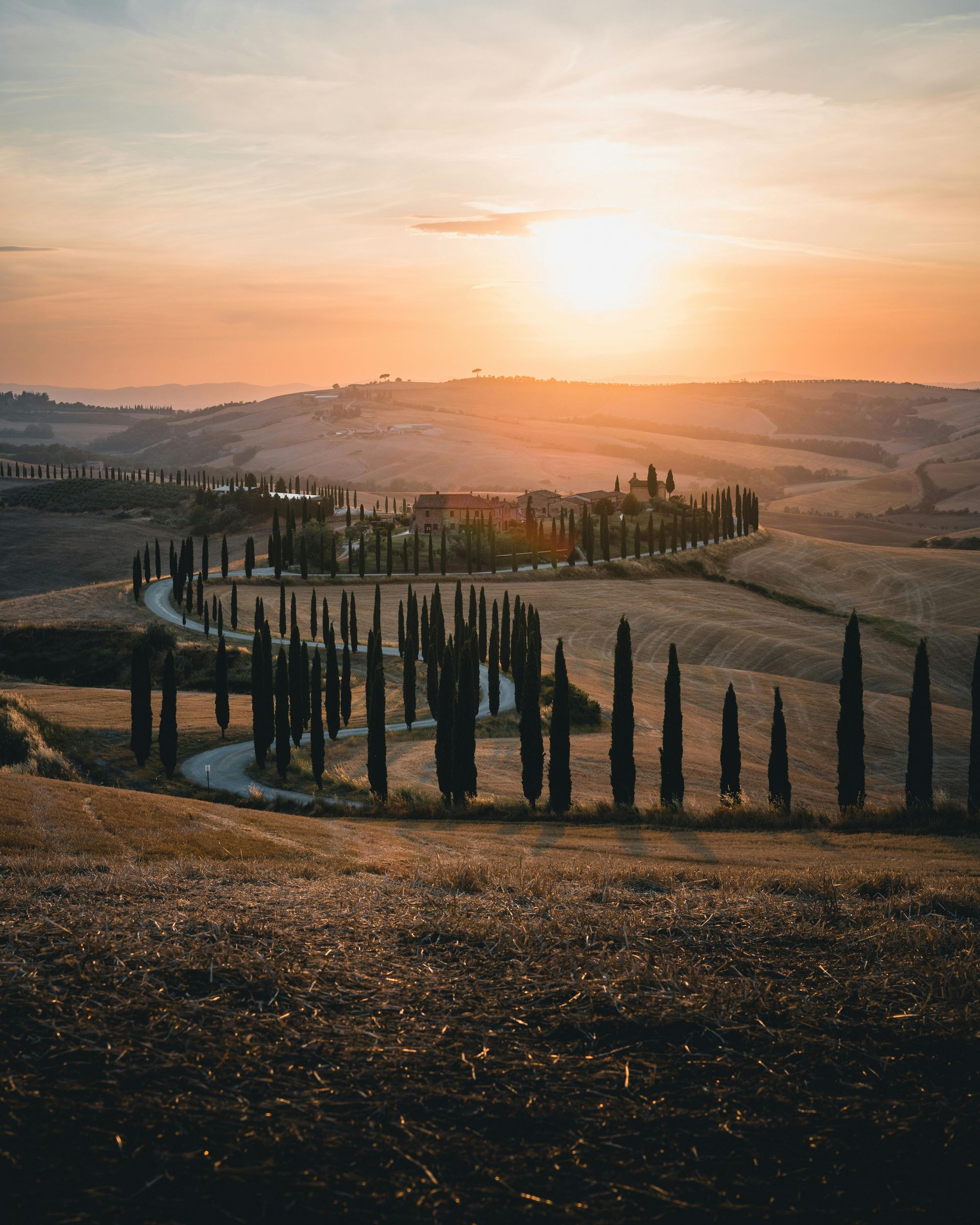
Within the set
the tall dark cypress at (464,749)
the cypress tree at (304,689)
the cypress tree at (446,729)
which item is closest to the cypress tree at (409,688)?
the cypress tree at (304,689)

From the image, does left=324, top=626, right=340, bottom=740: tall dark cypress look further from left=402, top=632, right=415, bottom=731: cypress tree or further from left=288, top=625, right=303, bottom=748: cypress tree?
left=402, top=632, right=415, bottom=731: cypress tree

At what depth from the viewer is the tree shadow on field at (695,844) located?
1097 inches

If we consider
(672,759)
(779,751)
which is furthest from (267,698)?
(779,751)

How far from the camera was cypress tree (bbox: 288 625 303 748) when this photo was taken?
50000 millimetres

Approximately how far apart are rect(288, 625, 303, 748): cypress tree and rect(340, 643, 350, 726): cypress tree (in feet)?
11.9

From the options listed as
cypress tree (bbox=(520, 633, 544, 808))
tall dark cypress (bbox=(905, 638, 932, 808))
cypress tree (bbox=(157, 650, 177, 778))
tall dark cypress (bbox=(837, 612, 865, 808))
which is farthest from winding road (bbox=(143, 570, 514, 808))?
tall dark cypress (bbox=(905, 638, 932, 808))

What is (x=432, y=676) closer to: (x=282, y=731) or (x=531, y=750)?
(x=282, y=731)

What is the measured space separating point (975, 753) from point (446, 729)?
67.9ft

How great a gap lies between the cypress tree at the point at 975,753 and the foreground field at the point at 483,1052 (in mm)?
21362

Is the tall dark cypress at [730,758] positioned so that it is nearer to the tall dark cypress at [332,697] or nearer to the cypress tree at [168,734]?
the tall dark cypress at [332,697]

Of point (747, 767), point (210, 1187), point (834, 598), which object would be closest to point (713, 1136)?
point (210, 1187)

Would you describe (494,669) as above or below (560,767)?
above

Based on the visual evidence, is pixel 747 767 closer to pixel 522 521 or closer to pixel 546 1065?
pixel 546 1065

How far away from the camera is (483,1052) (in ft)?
31.2
